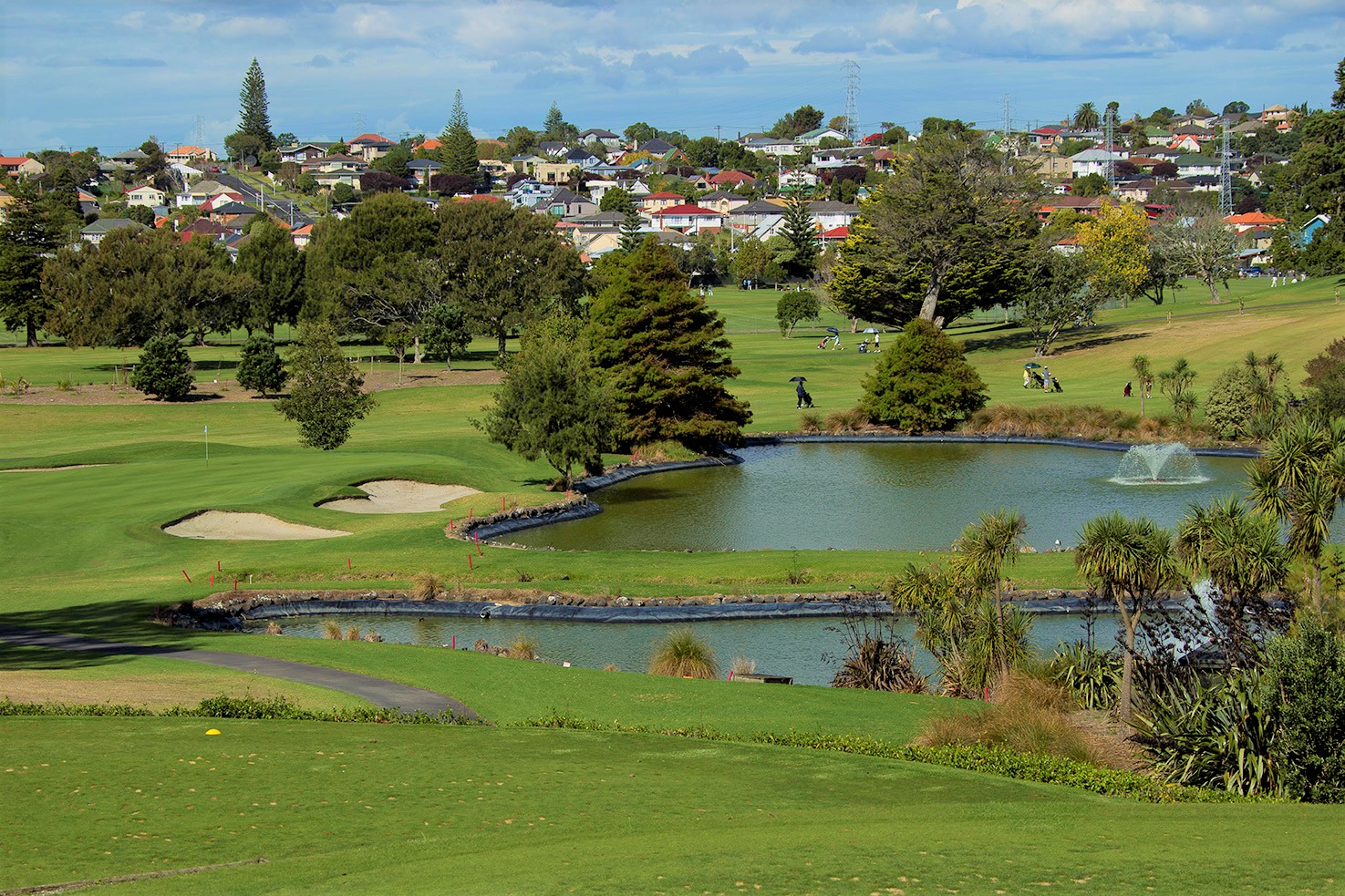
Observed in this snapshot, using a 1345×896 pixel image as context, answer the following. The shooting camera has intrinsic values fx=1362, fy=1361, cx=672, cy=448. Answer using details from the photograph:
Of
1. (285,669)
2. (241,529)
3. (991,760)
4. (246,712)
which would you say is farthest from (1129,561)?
(241,529)

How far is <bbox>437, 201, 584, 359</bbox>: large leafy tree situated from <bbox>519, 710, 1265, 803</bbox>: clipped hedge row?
74454 millimetres

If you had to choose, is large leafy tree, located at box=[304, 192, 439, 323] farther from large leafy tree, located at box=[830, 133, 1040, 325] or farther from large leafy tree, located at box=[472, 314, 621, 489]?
large leafy tree, located at box=[472, 314, 621, 489]

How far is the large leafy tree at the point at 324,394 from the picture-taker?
5622cm

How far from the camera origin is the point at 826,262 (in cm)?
12888

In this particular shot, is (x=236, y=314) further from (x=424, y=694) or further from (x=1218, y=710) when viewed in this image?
(x=1218, y=710)

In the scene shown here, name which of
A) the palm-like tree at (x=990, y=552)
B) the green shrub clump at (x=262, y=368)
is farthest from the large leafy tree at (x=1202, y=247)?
the palm-like tree at (x=990, y=552)

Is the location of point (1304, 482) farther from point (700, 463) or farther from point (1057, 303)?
point (1057, 303)

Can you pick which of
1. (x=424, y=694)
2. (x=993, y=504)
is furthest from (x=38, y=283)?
(x=424, y=694)

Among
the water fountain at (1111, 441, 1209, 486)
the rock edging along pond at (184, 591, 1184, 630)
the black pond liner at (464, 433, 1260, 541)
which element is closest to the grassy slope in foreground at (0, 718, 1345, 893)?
the rock edging along pond at (184, 591, 1184, 630)

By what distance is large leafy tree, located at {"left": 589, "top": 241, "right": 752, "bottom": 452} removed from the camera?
62.2m

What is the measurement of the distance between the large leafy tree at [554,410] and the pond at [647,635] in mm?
14355

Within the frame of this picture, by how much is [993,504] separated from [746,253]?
114358mm

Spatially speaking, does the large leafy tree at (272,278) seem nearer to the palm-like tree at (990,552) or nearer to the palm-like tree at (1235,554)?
the palm-like tree at (990,552)

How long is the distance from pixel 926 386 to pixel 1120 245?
4895cm
